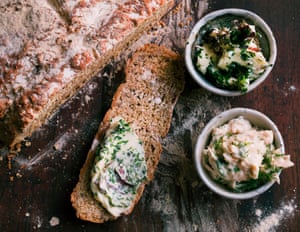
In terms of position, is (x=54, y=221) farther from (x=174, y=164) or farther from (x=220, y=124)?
(x=220, y=124)

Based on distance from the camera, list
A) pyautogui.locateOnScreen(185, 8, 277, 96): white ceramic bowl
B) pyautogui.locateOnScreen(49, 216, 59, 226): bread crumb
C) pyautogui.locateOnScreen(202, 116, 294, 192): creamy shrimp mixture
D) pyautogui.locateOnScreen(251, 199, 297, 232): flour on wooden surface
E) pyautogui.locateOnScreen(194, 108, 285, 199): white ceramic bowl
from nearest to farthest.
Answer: pyautogui.locateOnScreen(202, 116, 294, 192): creamy shrimp mixture → pyautogui.locateOnScreen(194, 108, 285, 199): white ceramic bowl → pyautogui.locateOnScreen(185, 8, 277, 96): white ceramic bowl → pyautogui.locateOnScreen(49, 216, 59, 226): bread crumb → pyautogui.locateOnScreen(251, 199, 297, 232): flour on wooden surface

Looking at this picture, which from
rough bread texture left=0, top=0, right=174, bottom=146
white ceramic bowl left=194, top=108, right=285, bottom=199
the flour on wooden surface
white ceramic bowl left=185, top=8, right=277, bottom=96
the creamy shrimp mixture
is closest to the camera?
the creamy shrimp mixture

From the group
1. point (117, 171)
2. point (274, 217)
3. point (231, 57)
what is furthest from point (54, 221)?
point (231, 57)

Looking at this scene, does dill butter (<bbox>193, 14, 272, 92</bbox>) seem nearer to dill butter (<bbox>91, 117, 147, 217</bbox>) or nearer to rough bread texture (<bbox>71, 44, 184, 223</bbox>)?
rough bread texture (<bbox>71, 44, 184, 223</bbox>)

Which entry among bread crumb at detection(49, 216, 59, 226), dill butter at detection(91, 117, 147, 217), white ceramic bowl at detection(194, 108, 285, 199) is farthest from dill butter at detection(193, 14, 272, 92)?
bread crumb at detection(49, 216, 59, 226)

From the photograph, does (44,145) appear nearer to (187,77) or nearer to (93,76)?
(93,76)

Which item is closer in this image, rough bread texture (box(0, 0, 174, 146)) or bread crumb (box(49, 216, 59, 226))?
rough bread texture (box(0, 0, 174, 146))

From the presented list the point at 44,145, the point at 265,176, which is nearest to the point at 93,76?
the point at 44,145
